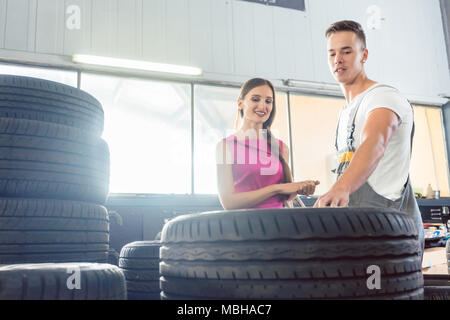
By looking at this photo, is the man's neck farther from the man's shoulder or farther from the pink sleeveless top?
the pink sleeveless top

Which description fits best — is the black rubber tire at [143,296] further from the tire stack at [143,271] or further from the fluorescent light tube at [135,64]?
the fluorescent light tube at [135,64]

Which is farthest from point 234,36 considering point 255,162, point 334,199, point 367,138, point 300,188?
point 334,199

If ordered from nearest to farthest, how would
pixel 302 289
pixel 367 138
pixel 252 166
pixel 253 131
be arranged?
1. pixel 302 289
2. pixel 367 138
3. pixel 252 166
4. pixel 253 131

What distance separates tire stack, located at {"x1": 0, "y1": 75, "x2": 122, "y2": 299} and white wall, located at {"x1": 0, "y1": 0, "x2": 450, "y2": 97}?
2.57 m

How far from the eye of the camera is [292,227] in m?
0.77

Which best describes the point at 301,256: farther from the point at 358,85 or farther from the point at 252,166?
the point at 252,166

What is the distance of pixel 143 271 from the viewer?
2.02 meters

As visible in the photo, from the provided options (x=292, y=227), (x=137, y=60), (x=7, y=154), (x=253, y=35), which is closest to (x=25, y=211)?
(x=7, y=154)

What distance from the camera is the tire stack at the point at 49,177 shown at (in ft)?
4.60

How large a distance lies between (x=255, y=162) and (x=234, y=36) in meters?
3.34

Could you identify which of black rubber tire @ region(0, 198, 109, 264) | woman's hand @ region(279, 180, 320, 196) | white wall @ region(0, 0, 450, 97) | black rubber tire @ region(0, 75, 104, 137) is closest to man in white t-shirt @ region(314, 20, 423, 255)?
woman's hand @ region(279, 180, 320, 196)

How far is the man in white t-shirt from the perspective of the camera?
1.05 meters
